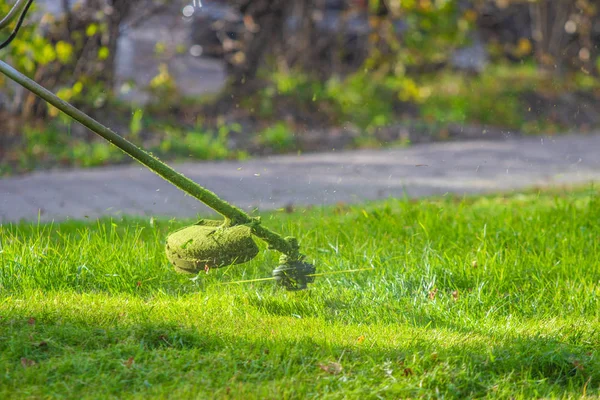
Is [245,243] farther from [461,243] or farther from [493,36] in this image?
[493,36]

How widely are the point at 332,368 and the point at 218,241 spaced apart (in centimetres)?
71

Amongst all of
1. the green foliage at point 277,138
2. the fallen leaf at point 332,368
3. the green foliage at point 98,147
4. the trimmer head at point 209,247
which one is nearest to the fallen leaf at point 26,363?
the trimmer head at point 209,247

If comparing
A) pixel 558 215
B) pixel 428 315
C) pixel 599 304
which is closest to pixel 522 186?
pixel 558 215

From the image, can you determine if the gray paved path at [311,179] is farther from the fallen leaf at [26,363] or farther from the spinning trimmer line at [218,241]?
the fallen leaf at [26,363]

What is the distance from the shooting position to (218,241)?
2957 mm

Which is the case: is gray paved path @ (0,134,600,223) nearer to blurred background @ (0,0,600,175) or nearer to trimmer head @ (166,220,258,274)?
blurred background @ (0,0,600,175)

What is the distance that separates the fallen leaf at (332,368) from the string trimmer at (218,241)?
597 mm

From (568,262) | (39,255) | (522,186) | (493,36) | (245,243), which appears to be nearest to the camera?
(245,243)

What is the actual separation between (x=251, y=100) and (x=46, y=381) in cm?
608

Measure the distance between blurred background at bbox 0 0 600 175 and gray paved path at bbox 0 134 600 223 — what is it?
389 millimetres

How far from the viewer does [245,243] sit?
299 centimetres

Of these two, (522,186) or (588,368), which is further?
Result: (522,186)

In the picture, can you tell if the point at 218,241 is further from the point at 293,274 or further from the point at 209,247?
the point at 293,274

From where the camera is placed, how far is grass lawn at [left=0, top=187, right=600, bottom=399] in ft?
8.04
